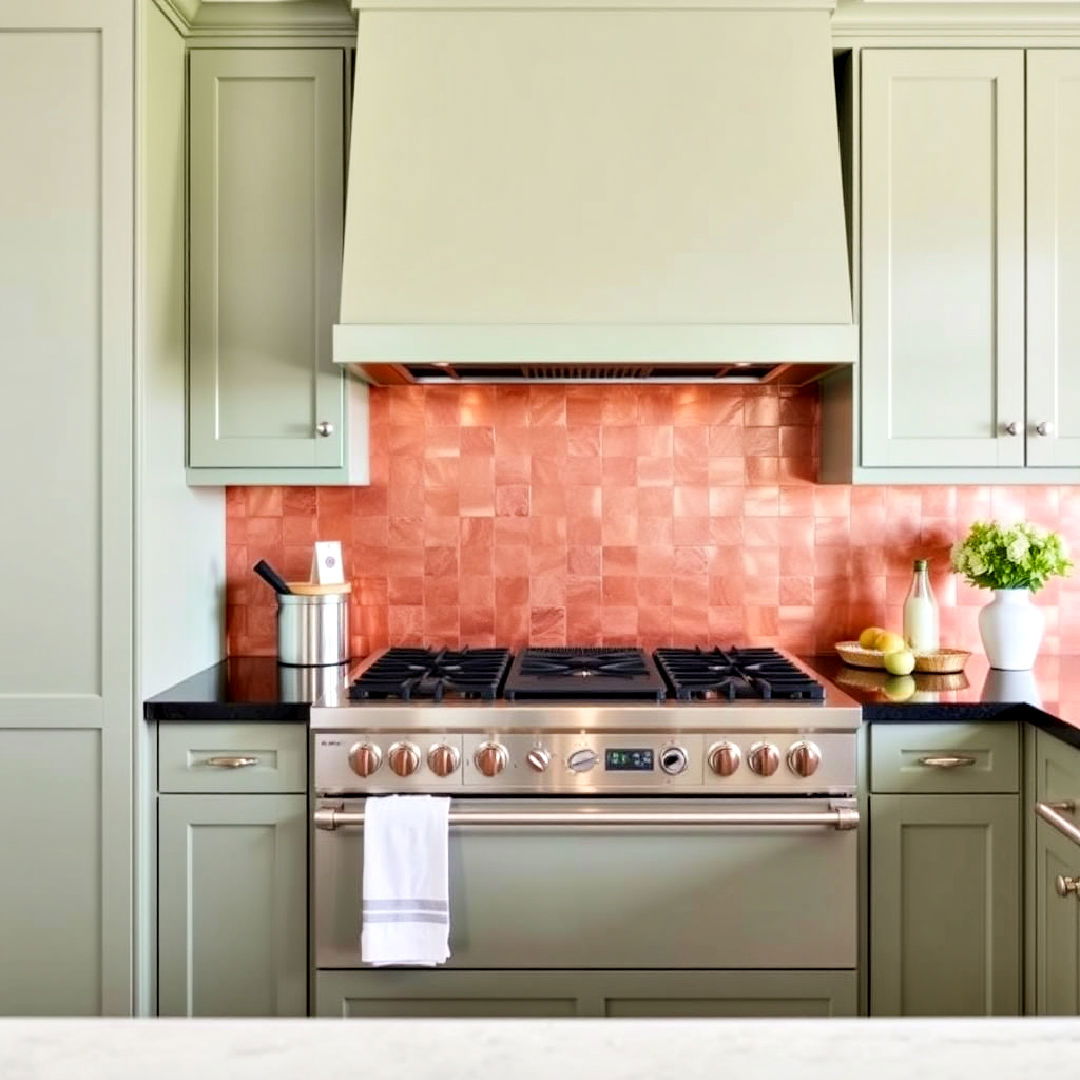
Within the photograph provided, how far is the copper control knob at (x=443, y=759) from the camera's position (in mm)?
2301

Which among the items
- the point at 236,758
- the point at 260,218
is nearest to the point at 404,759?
the point at 236,758

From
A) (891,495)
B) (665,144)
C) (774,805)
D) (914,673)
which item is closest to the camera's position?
(774,805)

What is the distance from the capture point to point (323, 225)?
2.67 metres

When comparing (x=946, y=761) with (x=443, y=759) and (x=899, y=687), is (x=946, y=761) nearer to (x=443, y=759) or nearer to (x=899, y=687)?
(x=899, y=687)

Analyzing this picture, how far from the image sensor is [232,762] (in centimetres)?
236

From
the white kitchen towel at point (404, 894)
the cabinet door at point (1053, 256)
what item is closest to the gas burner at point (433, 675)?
the white kitchen towel at point (404, 894)

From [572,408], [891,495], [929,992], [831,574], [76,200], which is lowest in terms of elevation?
[929,992]

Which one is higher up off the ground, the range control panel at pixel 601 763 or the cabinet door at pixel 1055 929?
the range control panel at pixel 601 763

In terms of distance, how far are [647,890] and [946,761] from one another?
2.21 ft

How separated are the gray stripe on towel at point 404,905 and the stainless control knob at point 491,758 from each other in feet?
0.89

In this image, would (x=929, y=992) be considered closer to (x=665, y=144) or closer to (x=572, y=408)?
(x=572, y=408)

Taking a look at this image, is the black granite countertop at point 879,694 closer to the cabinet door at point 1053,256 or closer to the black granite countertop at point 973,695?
the black granite countertop at point 973,695
